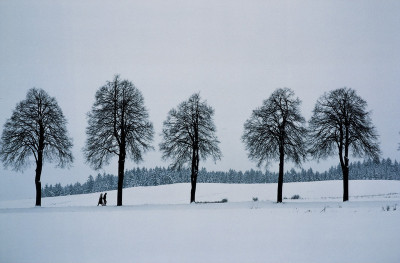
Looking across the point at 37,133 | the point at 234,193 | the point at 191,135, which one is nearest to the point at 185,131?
the point at 191,135

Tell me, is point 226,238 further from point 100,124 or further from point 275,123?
point 275,123

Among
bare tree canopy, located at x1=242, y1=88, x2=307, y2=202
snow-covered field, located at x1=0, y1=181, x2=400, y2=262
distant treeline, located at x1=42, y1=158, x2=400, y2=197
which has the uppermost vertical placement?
bare tree canopy, located at x1=242, y1=88, x2=307, y2=202

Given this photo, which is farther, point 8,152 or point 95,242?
point 8,152

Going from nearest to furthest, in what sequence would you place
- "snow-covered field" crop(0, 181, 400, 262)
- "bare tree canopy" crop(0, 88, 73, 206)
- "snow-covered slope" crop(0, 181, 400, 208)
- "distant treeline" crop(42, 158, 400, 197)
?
"snow-covered field" crop(0, 181, 400, 262)
"bare tree canopy" crop(0, 88, 73, 206)
"snow-covered slope" crop(0, 181, 400, 208)
"distant treeline" crop(42, 158, 400, 197)

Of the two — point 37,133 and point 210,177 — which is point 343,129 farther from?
point 210,177

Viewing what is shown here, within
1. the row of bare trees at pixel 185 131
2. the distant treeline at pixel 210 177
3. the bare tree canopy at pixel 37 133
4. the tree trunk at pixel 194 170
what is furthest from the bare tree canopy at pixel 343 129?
the distant treeline at pixel 210 177

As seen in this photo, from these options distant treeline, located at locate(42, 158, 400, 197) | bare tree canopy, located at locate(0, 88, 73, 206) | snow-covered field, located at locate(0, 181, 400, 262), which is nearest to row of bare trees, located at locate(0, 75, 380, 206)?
bare tree canopy, located at locate(0, 88, 73, 206)

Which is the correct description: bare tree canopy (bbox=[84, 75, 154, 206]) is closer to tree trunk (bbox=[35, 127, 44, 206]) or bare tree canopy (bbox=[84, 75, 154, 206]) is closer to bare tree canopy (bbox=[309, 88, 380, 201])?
tree trunk (bbox=[35, 127, 44, 206])

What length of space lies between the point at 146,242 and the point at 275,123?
21.5 metres

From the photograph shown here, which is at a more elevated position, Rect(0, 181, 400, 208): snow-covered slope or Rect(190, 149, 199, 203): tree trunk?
Rect(190, 149, 199, 203): tree trunk

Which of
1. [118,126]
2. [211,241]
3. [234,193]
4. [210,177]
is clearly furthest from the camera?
[210,177]

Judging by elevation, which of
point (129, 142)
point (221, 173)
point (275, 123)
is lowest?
point (221, 173)

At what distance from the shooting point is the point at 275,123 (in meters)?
27.8

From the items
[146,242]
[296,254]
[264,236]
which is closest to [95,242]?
[146,242]
